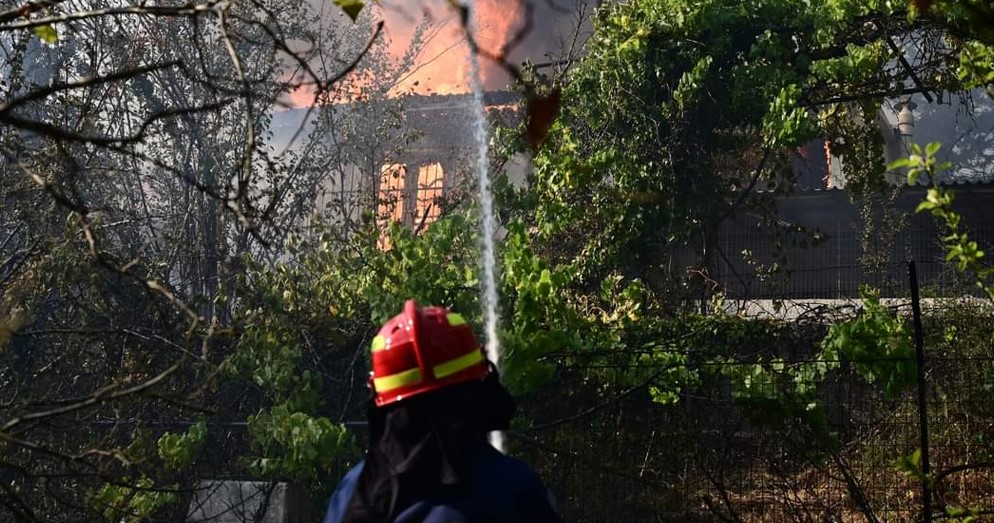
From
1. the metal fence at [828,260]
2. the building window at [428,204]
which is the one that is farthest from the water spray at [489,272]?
the metal fence at [828,260]

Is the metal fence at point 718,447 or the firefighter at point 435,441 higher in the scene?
the firefighter at point 435,441

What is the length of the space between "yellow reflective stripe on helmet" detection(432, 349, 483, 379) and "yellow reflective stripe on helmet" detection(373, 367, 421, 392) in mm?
44

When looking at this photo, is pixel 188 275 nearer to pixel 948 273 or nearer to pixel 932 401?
pixel 932 401

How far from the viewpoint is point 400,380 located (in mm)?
2650

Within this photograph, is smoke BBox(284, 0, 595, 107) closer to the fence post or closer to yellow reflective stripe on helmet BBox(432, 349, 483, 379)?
the fence post

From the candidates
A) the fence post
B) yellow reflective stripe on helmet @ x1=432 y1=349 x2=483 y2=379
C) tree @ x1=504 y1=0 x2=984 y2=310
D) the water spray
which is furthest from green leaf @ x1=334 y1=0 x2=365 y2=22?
tree @ x1=504 y1=0 x2=984 y2=310

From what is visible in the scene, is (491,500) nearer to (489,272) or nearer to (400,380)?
(400,380)

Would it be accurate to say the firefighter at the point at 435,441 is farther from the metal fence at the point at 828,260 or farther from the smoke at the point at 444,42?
the smoke at the point at 444,42

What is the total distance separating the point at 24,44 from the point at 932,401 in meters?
6.15

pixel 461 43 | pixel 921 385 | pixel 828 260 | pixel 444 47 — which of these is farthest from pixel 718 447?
pixel 444 47

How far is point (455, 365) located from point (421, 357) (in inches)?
3.4

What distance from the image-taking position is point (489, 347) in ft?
22.4

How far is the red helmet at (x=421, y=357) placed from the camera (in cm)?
264

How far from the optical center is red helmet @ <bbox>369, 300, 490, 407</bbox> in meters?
2.64
